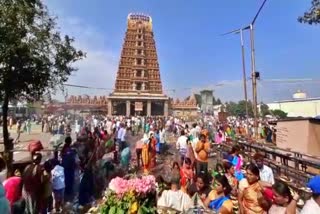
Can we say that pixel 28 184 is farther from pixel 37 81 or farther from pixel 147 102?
pixel 147 102

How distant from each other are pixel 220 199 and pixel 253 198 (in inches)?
17.0

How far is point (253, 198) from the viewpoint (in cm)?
504

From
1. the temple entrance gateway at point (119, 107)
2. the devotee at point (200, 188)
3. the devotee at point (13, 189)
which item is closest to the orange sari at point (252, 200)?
the devotee at point (200, 188)

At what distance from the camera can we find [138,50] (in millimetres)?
78062

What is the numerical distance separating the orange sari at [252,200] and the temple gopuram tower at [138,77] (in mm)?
63472

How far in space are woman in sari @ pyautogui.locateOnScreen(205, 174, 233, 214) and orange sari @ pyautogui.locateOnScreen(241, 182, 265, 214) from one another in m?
→ 0.25

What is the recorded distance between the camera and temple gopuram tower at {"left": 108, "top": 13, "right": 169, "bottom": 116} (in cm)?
7131

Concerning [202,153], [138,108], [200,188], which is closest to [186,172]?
[200,188]

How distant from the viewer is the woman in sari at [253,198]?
195 inches

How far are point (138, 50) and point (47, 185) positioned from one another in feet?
238

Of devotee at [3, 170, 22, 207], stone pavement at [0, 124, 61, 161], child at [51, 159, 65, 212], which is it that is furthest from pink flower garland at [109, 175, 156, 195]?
stone pavement at [0, 124, 61, 161]

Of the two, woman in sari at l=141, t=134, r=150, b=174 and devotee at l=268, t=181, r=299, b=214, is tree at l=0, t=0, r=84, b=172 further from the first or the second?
devotee at l=268, t=181, r=299, b=214

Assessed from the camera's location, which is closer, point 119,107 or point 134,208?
point 134,208

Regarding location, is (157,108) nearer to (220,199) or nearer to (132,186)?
(220,199)
